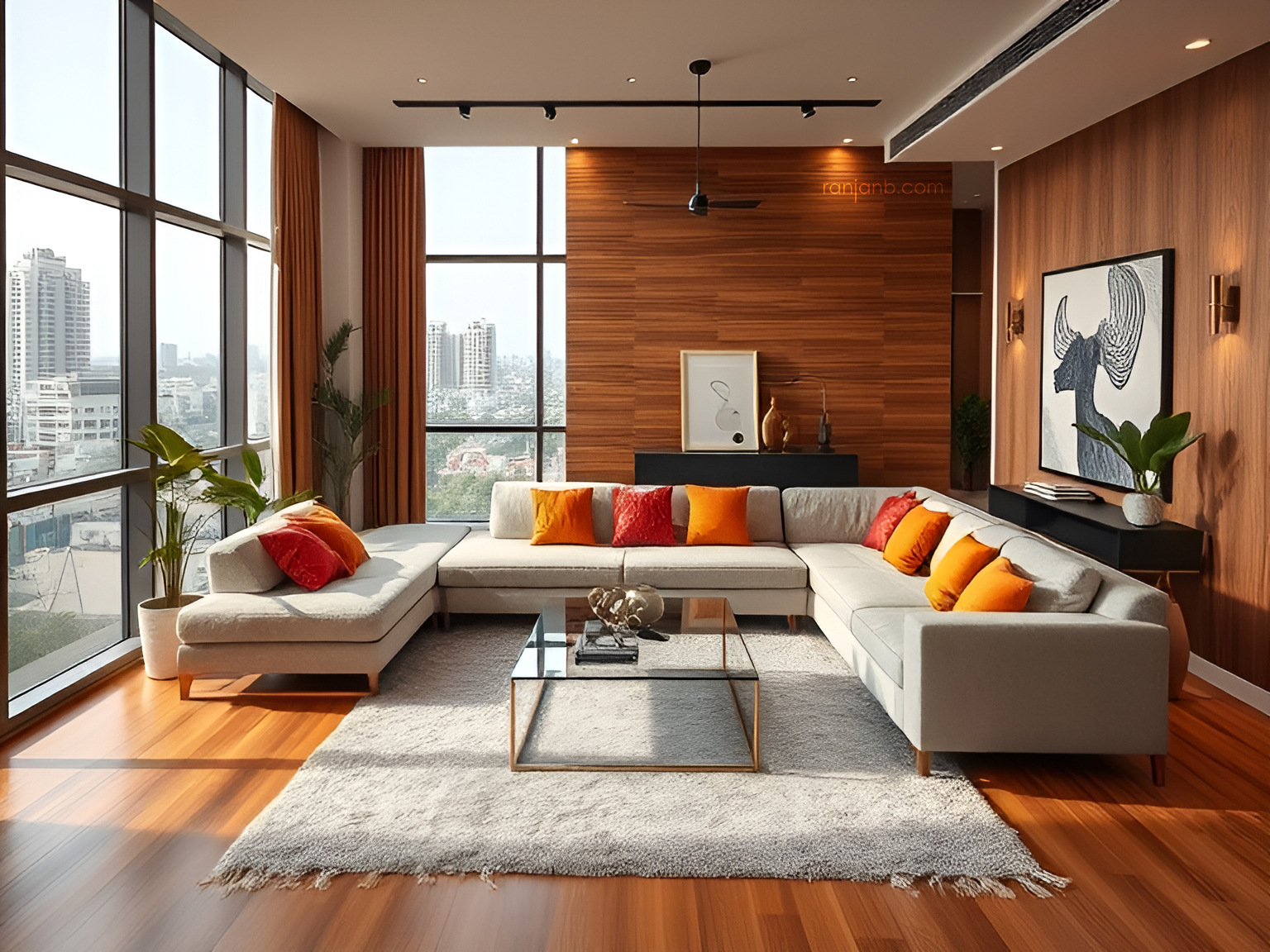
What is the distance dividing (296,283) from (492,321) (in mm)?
1618

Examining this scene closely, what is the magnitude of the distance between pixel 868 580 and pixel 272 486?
12.6 feet

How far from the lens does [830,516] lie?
19.4ft

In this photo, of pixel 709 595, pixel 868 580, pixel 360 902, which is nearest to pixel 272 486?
pixel 709 595

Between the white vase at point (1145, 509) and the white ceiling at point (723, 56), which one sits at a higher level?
the white ceiling at point (723, 56)

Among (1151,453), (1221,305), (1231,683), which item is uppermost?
(1221,305)

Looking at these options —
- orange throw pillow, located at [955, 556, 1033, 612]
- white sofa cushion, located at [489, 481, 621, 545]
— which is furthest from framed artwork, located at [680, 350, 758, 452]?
orange throw pillow, located at [955, 556, 1033, 612]

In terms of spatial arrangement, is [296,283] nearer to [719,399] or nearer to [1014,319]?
[719,399]

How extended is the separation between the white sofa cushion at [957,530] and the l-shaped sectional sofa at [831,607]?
0.5 inches

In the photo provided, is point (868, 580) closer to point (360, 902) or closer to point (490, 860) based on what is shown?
point (490, 860)

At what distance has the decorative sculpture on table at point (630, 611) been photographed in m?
3.96

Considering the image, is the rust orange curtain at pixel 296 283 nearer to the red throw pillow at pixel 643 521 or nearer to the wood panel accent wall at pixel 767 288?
the wood panel accent wall at pixel 767 288

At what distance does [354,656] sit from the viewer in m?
4.12

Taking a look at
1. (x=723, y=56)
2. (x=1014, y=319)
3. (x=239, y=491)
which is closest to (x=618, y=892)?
(x=239, y=491)

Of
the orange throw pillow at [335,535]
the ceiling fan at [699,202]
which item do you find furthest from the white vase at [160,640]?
the ceiling fan at [699,202]
